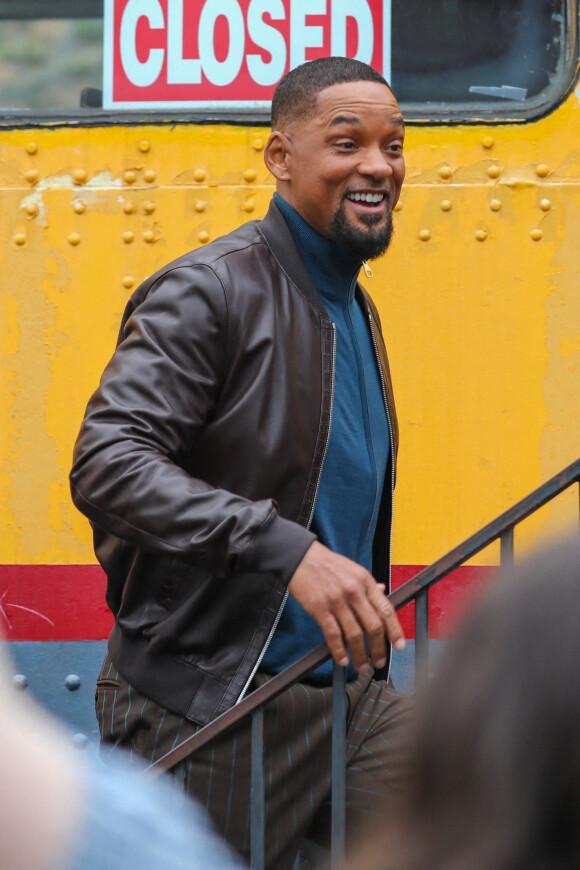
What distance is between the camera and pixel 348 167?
7.80 feet

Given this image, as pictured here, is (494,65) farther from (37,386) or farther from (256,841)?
(256,841)

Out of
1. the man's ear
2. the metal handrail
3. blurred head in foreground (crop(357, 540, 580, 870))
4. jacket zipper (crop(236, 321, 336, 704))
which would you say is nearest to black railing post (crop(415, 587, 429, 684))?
the metal handrail

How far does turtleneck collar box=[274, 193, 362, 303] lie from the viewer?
2.38 meters

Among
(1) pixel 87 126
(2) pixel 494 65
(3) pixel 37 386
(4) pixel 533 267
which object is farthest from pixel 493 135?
(3) pixel 37 386

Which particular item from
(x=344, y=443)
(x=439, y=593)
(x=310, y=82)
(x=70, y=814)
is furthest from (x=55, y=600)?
(x=70, y=814)

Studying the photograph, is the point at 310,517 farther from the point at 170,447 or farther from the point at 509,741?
the point at 509,741

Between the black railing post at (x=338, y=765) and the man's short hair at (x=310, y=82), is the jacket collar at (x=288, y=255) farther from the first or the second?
the black railing post at (x=338, y=765)

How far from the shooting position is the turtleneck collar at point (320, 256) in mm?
2385

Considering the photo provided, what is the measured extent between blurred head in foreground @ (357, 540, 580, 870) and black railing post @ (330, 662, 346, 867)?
3.95 feet

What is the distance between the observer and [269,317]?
2186 millimetres

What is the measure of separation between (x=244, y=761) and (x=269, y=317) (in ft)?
2.72

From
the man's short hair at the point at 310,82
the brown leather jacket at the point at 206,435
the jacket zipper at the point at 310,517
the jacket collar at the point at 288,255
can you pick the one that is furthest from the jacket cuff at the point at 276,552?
the man's short hair at the point at 310,82

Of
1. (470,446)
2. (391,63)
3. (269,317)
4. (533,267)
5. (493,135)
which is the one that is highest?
(391,63)

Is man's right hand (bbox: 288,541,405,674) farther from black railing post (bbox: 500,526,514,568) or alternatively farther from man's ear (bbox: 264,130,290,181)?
man's ear (bbox: 264,130,290,181)
